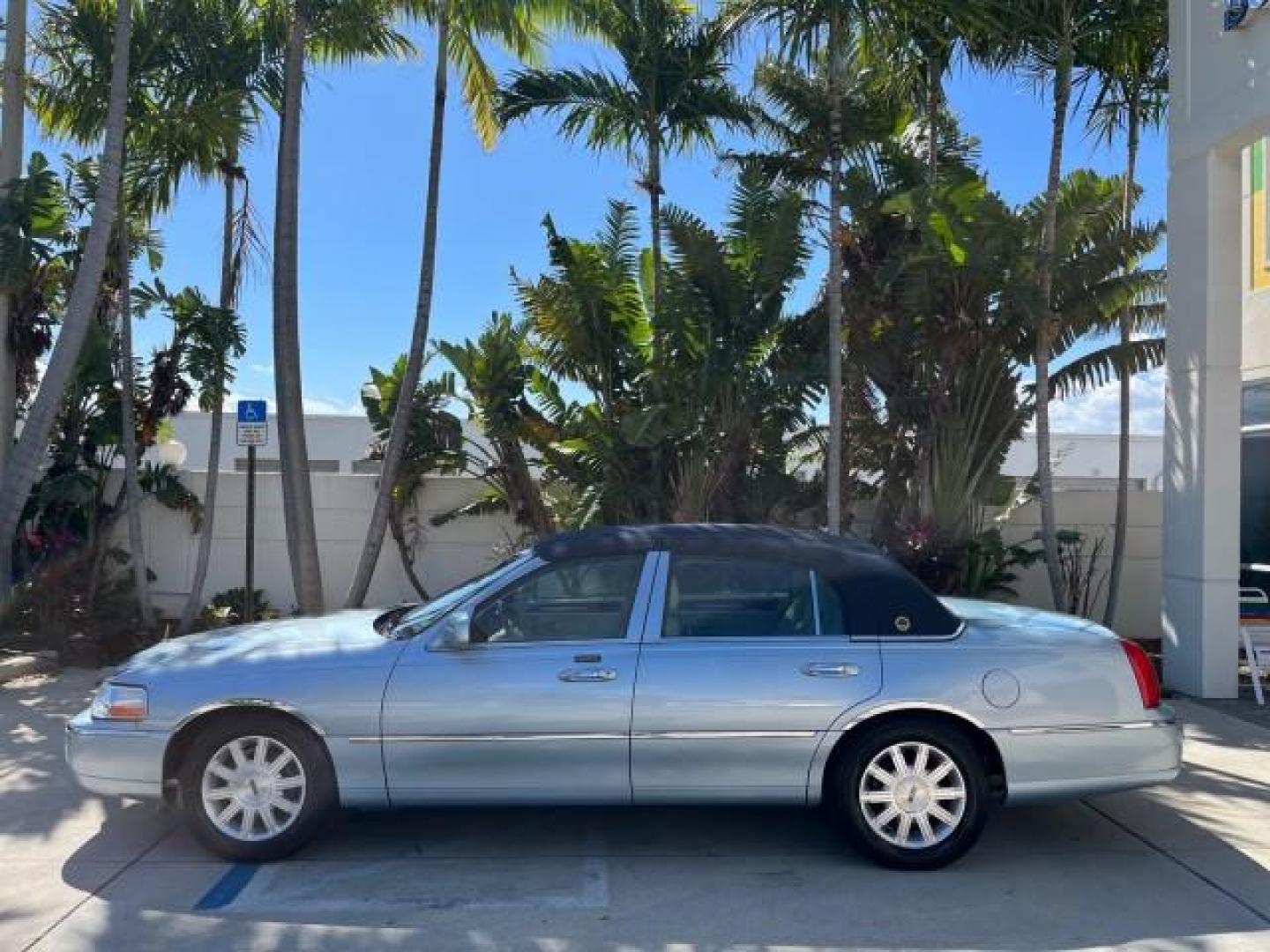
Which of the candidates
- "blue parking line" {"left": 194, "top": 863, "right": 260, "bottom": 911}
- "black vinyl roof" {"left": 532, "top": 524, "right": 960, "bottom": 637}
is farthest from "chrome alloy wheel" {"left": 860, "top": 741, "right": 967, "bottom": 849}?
"blue parking line" {"left": 194, "top": 863, "right": 260, "bottom": 911}

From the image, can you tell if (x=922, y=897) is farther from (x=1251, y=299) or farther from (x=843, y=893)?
(x=1251, y=299)

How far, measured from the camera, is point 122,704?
5.45 metres

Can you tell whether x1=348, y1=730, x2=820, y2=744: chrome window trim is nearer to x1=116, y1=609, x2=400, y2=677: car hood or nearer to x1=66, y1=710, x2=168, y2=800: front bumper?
x1=116, y1=609, x2=400, y2=677: car hood

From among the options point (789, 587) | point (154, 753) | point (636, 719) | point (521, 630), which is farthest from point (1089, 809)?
point (154, 753)

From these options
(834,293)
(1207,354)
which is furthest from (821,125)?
(1207,354)

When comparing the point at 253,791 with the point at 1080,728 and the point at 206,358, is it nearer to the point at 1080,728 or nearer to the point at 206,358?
the point at 1080,728

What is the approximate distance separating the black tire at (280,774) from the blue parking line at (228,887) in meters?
0.05

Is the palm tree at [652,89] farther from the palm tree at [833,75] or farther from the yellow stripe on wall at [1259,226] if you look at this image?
the yellow stripe on wall at [1259,226]

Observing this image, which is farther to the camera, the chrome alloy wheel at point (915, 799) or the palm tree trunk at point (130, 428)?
the palm tree trunk at point (130, 428)

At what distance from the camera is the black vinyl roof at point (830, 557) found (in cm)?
550

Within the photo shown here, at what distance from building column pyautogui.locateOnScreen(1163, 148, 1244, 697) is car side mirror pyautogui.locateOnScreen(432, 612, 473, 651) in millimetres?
6545

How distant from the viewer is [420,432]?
41.3 ft

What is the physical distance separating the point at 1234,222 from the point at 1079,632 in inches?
209

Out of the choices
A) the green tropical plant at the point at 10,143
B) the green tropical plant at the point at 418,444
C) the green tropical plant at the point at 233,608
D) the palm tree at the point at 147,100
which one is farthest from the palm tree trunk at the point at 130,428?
the green tropical plant at the point at 418,444
